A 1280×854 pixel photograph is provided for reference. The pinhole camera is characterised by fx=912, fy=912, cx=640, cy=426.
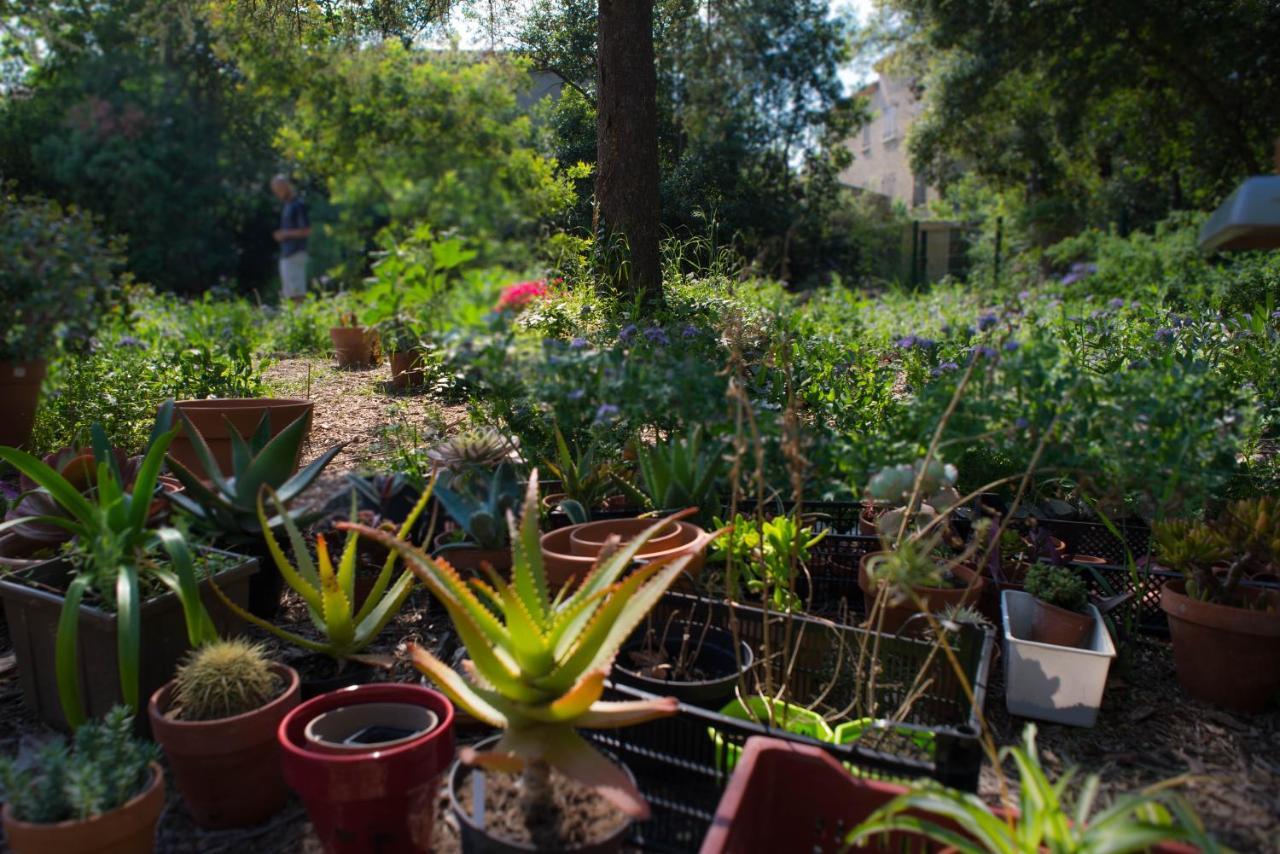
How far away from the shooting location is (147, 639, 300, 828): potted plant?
190 cm

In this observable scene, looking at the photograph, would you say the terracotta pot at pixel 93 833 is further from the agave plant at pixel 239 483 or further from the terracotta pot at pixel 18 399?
the terracotta pot at pixel 18 399

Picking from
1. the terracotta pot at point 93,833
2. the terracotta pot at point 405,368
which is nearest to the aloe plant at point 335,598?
the terracotta pot at point 93,833

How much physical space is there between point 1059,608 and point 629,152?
310 centimetres

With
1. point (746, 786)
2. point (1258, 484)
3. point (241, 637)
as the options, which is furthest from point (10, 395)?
point (1258, 484)

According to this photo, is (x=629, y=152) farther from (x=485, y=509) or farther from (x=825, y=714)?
(x=825, y=714)

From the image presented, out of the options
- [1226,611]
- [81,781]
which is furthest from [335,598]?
[1226,611]

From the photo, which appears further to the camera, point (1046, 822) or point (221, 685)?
point (221, 685)

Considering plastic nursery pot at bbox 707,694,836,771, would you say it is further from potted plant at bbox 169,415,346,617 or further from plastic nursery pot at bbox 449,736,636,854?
potted plant at bbox 169,415,346,617

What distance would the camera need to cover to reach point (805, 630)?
2.27m

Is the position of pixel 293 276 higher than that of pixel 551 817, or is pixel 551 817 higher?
pixel 293 276

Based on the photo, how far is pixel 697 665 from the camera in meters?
2.27

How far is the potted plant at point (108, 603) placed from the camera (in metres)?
2.13

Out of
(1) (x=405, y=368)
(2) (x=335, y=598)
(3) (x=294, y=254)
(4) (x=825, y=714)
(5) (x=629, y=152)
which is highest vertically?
(5) (x=629, y=152)

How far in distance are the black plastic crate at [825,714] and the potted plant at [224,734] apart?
717 millimetres
